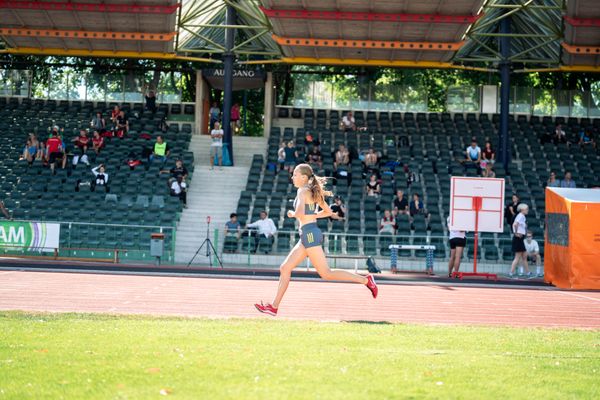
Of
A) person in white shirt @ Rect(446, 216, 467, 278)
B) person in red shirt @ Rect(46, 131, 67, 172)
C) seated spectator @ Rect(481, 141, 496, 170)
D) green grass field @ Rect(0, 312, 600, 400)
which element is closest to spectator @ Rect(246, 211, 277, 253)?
person in white shirt @ Rect(446, 216, 467, 278)

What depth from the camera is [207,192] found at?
35.3 metres

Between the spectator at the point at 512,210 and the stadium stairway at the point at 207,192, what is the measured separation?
10644mm

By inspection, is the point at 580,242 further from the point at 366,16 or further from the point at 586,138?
the point at 586,138

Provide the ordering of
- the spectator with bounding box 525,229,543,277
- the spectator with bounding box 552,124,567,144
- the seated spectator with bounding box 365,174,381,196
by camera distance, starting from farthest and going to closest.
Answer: the spectator with bounding box 552,124,567,144 < the seated spectator with bounding box 365,174,381,196 < the spectator with bounding box 525,229,543,277

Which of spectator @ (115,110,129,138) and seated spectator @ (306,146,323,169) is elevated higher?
spectator @ (115,110,129,138)

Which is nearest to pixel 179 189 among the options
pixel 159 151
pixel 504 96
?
pixel 159 151

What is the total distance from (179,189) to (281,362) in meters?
25.4

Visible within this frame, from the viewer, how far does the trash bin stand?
27656mm

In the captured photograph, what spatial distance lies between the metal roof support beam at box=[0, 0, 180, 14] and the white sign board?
47.6ft

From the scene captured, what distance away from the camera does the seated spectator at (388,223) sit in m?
29.1

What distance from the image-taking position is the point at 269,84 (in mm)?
41531

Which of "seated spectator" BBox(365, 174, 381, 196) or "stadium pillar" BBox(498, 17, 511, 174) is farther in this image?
"stadium pillar" BBox(498, 17, 511, 174)

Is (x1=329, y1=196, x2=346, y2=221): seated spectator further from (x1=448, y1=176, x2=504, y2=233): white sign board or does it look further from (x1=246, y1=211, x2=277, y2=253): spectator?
(x1=448, y1=176, x2=504, y2=233): white sign board

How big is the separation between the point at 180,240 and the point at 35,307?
16.2m
